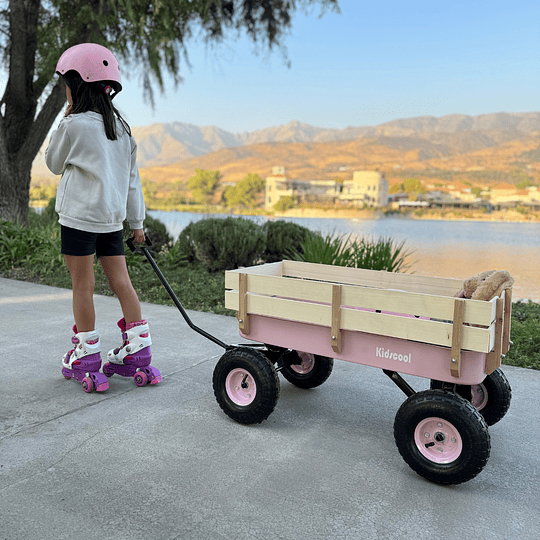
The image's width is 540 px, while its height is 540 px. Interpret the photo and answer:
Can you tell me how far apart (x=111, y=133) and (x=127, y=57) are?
292 inches

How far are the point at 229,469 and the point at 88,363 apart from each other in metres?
1.26

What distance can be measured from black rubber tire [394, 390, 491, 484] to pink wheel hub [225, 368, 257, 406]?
776 mm

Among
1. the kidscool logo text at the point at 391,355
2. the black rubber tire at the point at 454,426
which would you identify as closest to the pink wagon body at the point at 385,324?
the kidscool logo text at the point at 391,355

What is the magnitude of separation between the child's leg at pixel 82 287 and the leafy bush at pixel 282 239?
16.8 ft

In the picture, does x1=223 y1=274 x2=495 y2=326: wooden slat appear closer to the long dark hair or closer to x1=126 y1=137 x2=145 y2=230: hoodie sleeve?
x1=126 y1=137 x2=145 y2=230: hoodie sleeve

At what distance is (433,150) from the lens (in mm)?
75688

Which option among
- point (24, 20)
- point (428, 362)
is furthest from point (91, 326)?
point (24, 20)

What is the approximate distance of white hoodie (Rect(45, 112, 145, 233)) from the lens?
8.86ft

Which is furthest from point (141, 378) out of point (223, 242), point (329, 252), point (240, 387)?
point (223, 242)

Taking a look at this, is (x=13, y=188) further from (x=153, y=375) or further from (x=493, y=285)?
(x=493, y=285)

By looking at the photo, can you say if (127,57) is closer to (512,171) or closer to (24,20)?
(24,20)

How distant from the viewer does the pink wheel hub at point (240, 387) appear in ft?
8.45

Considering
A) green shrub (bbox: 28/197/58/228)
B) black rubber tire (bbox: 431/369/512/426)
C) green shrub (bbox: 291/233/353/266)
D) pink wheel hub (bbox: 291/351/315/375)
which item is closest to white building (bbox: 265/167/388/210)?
green shrub (bbox: 28/197/58/228)

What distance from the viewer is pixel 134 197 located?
A: 10.1ft
